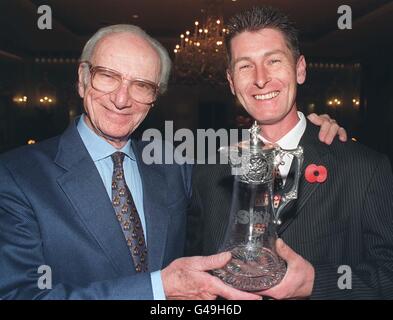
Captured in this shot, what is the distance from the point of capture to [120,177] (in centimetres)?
173

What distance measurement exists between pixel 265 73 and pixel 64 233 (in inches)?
42.5

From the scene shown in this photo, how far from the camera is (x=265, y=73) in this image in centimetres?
173

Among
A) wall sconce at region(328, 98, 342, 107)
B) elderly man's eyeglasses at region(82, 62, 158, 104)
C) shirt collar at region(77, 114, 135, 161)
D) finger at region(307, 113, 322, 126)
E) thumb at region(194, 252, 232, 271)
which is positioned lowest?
thumb at region(194, 252, 232, 271)

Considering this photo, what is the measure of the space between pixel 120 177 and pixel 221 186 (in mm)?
466

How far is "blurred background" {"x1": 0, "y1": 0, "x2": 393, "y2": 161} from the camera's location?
730cm

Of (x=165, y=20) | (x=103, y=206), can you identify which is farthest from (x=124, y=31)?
(x=165, y=20)

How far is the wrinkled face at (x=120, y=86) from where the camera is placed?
171 centimetres

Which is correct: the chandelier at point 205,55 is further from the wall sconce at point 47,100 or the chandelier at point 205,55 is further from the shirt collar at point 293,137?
the wall sconce at point 47,100

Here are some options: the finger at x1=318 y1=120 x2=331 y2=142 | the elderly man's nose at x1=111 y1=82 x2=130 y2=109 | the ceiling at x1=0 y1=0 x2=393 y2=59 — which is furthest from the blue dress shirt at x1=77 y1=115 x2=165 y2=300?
the ceiling at x1=0 y1=0 x2=393 y2=59

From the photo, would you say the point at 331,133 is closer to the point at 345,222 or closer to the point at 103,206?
the point at 345,222

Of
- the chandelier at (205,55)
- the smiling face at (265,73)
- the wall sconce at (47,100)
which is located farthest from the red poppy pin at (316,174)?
the wall sconce at (47,100)

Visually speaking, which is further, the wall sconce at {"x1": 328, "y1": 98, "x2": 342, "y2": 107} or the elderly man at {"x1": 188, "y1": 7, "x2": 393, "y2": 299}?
the wall sconce at {"x1": 328, "y1": 98, "x2": 342, "y2": 107}

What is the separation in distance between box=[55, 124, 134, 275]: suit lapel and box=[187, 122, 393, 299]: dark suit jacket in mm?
411

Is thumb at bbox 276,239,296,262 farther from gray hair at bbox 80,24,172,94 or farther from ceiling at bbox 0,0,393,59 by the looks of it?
ceiling at bbox 0,0,393,59
